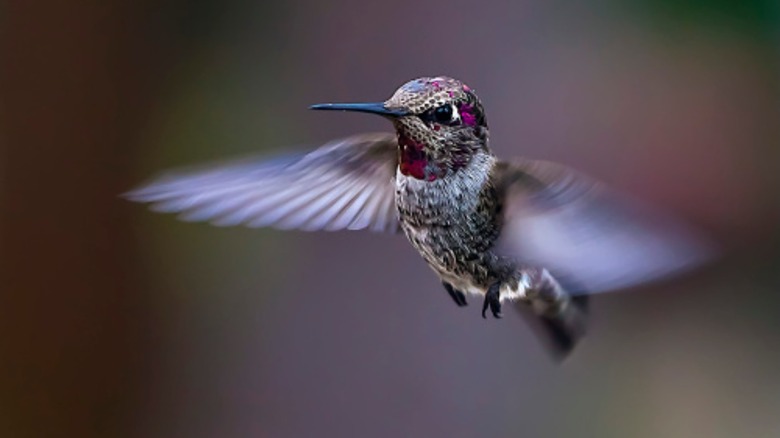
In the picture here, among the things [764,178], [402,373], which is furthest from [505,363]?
[764,178]

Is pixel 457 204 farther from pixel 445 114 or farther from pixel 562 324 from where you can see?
pixel 562 324

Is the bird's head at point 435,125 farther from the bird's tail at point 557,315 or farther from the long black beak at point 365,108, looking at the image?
the bird's tail at point 557,315

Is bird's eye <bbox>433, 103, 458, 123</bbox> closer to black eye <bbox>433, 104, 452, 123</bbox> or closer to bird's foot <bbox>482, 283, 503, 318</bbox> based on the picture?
black eye <bbox>433, 104, 452, 123</bbox>

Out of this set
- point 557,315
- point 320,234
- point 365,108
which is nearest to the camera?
point 365,108

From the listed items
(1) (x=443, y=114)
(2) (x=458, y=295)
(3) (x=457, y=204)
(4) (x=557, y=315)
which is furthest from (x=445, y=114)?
(4) (x=557, y=315)

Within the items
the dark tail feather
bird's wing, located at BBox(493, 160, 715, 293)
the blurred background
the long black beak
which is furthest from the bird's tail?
the blurred background

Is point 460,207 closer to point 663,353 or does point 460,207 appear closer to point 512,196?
point 512,196

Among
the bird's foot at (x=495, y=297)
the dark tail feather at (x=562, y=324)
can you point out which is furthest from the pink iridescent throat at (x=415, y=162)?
the dark tail feather at (x=562, y=324)
